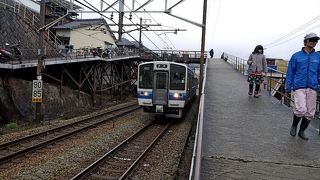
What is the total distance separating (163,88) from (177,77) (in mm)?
858

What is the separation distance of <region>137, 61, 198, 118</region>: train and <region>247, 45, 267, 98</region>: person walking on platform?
17.5 feet

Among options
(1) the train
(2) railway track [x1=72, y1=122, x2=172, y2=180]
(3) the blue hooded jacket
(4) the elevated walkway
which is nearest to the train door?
(1) the train

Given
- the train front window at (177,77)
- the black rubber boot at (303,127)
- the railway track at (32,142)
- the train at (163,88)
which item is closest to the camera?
the black rubber boot at (303,127)

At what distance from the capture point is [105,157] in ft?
33.7

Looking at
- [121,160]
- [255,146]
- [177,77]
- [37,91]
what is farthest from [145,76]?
[255,146]

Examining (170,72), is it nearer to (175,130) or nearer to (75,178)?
(175,130)

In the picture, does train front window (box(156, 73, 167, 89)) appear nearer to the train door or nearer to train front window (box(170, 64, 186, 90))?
the train door

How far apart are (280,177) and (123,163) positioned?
232 inches

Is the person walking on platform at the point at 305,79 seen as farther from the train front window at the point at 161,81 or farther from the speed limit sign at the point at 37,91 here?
the speed limit sign at the point at 37,91

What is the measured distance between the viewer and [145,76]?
18.4 m

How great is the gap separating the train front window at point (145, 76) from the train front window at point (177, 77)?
1.00m

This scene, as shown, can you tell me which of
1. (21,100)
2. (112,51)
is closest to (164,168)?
(21,100)

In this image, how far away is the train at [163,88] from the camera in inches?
709

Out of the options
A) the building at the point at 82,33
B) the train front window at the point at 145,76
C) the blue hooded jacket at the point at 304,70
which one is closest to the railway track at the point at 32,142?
the train front window at the point at 145,76
